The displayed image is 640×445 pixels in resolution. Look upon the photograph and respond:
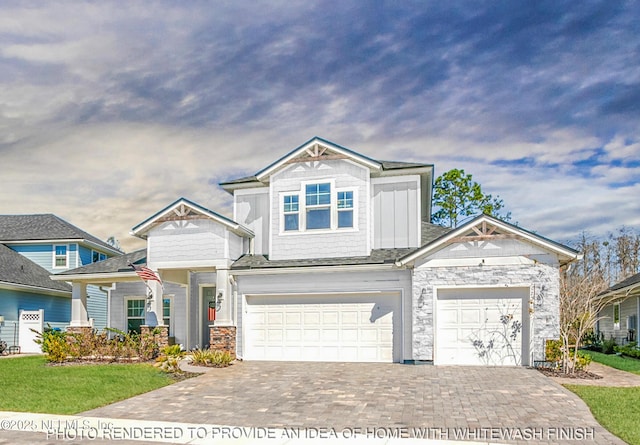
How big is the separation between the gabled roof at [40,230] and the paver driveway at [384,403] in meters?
16.8

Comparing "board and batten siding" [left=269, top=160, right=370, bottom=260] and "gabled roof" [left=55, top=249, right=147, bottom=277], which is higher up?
"board and batten siding" [left=269, top=160, right=370, bottom=260]

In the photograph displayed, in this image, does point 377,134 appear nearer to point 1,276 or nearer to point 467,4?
point 467,4

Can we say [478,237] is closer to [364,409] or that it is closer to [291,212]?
[291,212]

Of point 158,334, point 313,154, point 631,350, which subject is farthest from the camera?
point 631,350

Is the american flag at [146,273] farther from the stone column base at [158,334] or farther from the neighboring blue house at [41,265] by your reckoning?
the neighboring blue house at [41,265]

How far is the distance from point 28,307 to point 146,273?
9.82m

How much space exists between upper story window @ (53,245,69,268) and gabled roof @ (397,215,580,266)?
1916cm

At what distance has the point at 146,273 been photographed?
20250 mm

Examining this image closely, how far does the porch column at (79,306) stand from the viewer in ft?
74.4

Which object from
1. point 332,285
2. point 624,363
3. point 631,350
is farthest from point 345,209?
point 631,350

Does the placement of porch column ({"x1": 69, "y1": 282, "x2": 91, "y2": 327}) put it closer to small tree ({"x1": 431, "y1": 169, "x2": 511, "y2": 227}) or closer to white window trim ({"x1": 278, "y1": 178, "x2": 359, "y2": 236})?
white window trim ({"x1": 278, "y1": 178, "x2": 359, "y2": 236})

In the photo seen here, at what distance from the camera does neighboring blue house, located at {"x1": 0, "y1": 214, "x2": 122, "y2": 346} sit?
2569 centimetres

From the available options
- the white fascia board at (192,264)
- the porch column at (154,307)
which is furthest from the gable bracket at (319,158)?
the porch column at (154,307)

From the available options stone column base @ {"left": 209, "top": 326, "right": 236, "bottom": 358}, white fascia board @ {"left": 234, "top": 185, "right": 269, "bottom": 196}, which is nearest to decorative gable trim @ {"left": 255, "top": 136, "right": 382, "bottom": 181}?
white fascia board @ {"left": 234, "top": 185, "right": 269, "bottom": 196}
